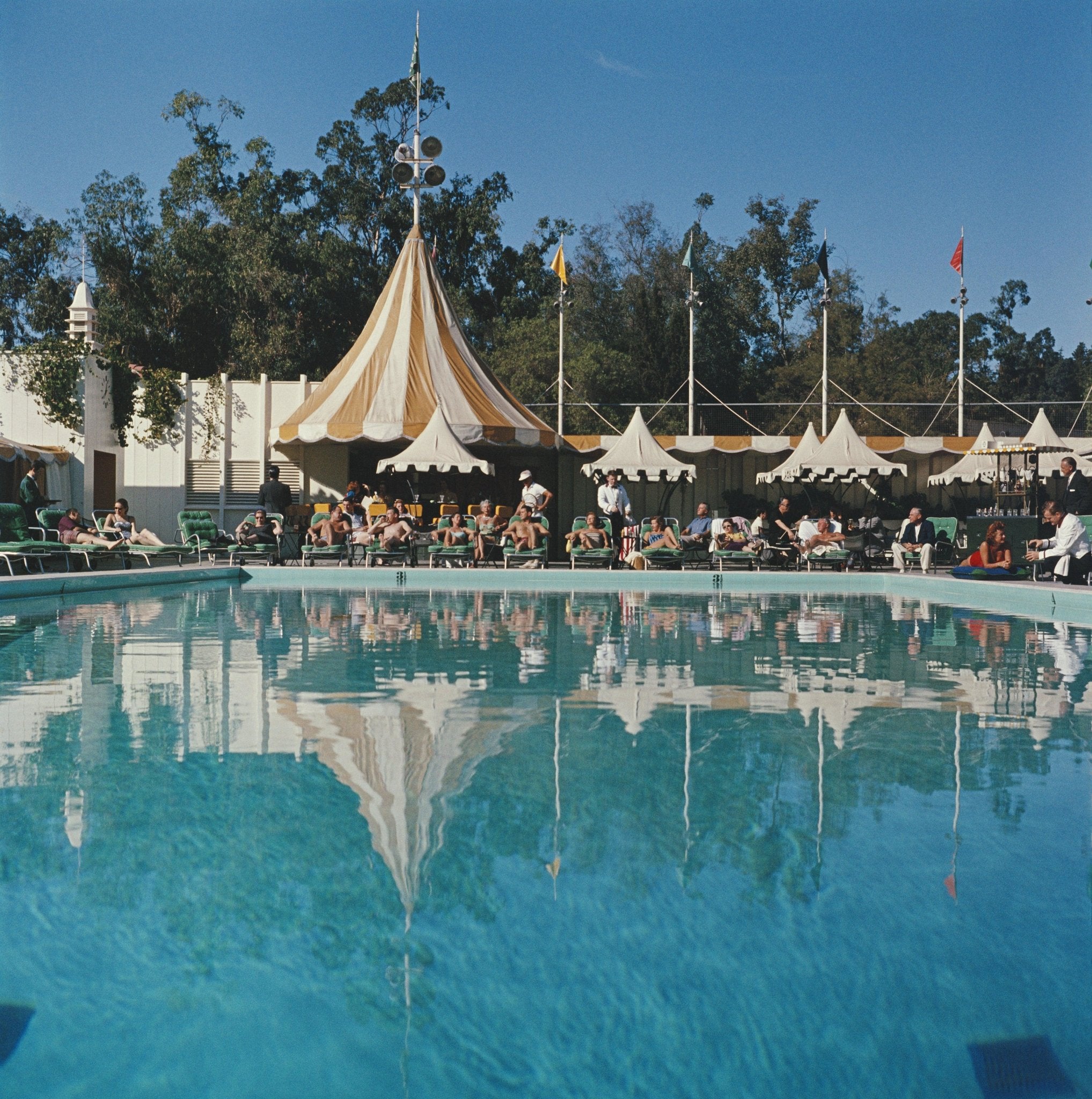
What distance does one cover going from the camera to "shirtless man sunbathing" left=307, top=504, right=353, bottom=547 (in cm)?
Result: 1734

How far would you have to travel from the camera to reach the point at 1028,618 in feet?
35.9

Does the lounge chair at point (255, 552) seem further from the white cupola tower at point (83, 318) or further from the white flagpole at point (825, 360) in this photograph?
the white flagpole at point (825, 360)

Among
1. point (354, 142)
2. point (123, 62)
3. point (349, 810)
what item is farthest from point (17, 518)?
point (354, 142)

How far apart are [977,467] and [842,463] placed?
112 inches

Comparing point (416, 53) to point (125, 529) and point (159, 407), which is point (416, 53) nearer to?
point (159, 407)

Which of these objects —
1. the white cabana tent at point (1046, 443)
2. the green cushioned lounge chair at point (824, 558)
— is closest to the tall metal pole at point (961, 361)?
the white cabana tent at point (1046, 443)

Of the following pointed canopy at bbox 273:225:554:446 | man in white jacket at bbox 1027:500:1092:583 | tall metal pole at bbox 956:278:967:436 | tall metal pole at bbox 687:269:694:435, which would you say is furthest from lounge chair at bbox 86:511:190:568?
tall metal pole at bbox 956:278:967:436

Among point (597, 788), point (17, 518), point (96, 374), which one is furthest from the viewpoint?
point (96, 374)

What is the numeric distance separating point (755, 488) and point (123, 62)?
16199mm

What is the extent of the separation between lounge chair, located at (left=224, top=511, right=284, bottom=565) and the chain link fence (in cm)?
716

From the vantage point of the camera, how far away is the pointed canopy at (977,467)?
18952 mm

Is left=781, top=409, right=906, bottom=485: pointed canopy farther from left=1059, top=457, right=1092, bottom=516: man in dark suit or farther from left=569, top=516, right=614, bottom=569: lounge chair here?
left=1059, top=457, right=1092, bottom=516: man in dark suit

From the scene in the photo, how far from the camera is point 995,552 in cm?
1394

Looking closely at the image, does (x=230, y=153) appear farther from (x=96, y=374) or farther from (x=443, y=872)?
(x=443, y=872)
